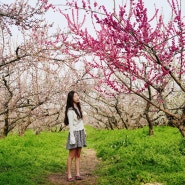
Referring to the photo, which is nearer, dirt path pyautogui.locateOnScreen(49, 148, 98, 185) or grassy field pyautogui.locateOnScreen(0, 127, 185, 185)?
grassy field pyautogui.locateOnScreen(0, 127, 185, 185)

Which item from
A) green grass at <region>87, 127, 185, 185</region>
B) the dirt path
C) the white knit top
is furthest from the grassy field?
the white knit top

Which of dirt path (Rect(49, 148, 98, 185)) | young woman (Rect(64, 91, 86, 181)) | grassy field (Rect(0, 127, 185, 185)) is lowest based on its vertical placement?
dirt path (Rect(49, 148, 98, 185))

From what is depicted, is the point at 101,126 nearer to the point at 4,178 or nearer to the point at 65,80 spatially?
the point at 65,80

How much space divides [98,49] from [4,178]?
346 cm

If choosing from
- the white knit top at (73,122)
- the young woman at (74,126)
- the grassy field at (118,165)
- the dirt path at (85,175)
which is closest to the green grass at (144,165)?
the grassy field at (118,165)

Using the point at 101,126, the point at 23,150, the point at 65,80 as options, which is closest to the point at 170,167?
the point at 23,150

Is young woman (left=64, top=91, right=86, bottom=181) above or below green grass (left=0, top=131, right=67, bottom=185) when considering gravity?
above

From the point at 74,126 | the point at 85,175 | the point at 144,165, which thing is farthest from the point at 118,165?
the point at 74,126

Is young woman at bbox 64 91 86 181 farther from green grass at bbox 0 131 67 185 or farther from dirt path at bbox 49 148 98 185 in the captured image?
green grass at bbox 0 131 67 185

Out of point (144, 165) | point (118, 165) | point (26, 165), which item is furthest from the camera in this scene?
point (26, 165)

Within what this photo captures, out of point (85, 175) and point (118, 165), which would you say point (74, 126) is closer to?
point (85, 175)

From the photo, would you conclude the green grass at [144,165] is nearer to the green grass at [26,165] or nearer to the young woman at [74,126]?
the young woman at [74,126]

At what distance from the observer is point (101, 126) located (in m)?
29.9

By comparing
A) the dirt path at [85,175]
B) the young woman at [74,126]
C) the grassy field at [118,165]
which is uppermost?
the young woman at [74,126]
